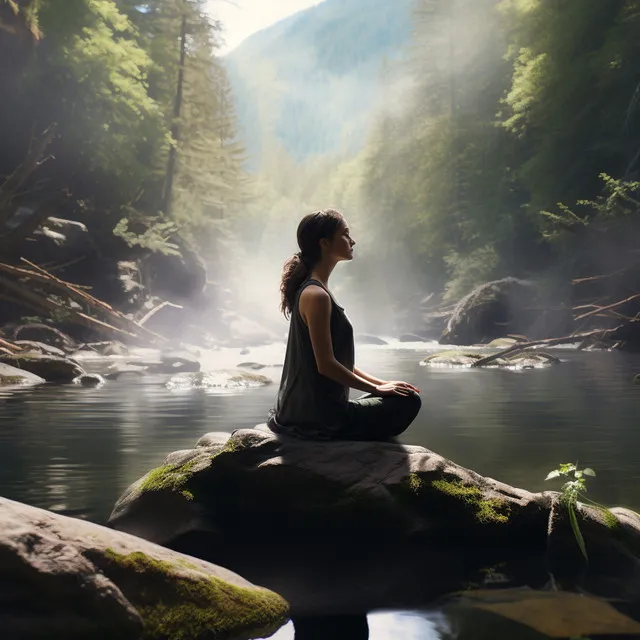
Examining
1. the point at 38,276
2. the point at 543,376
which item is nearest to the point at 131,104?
the point at 38,276

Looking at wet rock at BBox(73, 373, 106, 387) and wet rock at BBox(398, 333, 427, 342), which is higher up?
wet rock at BBox(398, 333, 427, 342)

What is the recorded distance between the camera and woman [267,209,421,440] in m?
5.02

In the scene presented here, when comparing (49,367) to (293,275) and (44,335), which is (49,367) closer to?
(44,335)

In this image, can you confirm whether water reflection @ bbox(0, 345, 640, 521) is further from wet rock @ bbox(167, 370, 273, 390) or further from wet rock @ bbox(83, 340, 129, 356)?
wet rock @ bbox(83, 340, 129, 356)

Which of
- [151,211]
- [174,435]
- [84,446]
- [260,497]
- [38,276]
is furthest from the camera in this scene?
[151,211]

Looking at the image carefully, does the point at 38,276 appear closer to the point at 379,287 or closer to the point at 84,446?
the point at 84,446

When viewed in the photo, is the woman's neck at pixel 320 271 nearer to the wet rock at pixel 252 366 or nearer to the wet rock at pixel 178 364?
the wet rock at pixel 178 364

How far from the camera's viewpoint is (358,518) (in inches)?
185

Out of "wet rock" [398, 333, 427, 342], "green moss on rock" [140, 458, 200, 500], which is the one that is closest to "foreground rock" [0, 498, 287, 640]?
"green moss on rock" [140, 458, 200, 500]

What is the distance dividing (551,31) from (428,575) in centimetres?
2812

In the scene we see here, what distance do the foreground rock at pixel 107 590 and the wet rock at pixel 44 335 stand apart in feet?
62.3

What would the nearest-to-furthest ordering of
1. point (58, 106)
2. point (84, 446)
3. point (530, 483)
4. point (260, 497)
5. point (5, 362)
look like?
point (260, 497) < point (530, 483) < point (84, 446) < point (5, 362) < point (58, 106)

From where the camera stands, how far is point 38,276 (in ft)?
62.2

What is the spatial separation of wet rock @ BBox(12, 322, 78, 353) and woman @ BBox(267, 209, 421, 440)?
1774 centimetres
